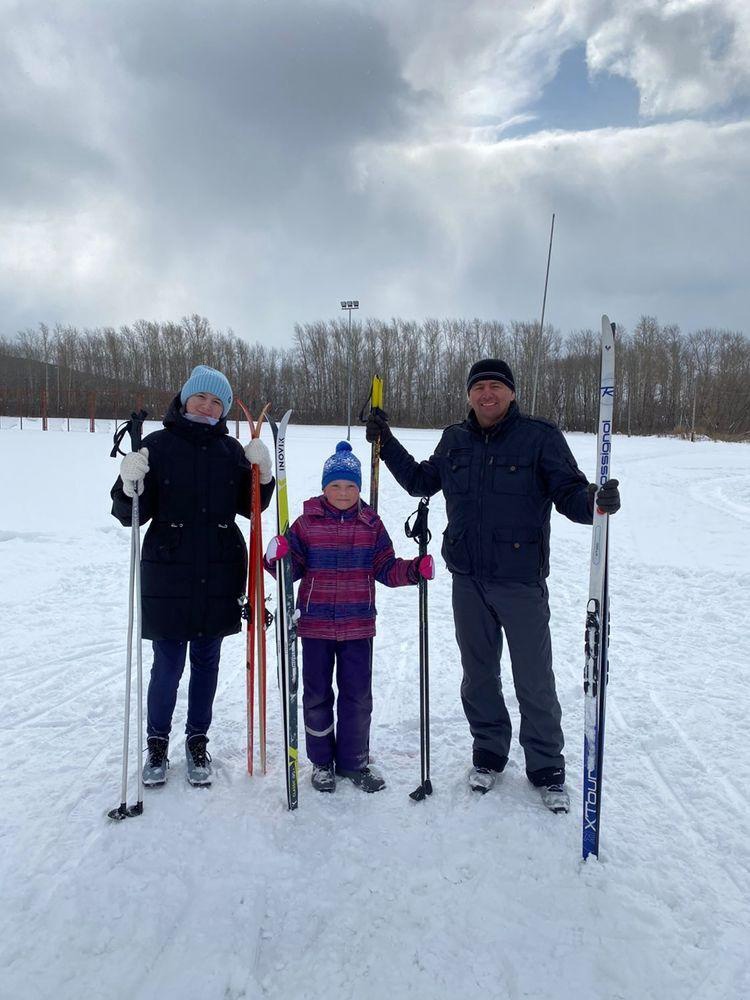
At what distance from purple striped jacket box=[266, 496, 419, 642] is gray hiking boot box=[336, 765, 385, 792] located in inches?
28.3

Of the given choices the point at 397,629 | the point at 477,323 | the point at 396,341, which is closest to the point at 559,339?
the point at 477,323

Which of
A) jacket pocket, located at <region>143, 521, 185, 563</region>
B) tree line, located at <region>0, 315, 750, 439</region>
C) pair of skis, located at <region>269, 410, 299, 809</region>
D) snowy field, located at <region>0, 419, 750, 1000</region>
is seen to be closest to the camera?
snowy field, located at <region>0, 419, 750, 1000</region>

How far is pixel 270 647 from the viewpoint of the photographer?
4.96 metres

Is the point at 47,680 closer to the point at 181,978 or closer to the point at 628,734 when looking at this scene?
the point at 181,978

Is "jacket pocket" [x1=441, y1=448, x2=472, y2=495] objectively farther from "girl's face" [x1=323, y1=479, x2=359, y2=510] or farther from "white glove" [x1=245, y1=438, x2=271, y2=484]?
"white glove" [x1=245, y1=438, x2=271, y2=484]

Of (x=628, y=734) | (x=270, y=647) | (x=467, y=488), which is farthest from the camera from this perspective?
(x=270, y=647)

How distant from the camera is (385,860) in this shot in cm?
244

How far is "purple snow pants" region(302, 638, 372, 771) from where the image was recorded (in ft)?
9.60

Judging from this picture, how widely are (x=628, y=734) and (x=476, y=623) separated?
1.35 m

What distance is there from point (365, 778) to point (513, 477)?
1701 mm

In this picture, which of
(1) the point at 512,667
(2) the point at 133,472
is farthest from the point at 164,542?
(1) the point at 512,667

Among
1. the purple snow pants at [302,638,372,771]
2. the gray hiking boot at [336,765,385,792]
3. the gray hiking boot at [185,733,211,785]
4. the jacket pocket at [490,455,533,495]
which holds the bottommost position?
the gray hiking boot at [336,765,385,792]

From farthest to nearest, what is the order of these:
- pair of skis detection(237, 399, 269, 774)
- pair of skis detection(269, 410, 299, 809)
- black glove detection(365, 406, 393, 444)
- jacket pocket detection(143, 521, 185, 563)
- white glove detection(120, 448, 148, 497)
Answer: black glove detection(365, 406, 393, 444) → pair of skis detection(237, 399, 269, 774) → jacket pocket detection(143, 521, 185, 563) → pair of skis detection(269, 410, 299, 809) → white glove detection(120, 448, 148, 497)

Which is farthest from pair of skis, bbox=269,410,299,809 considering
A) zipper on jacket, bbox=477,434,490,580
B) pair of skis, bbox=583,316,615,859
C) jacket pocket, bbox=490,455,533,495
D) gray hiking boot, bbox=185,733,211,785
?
pair of skis, bbox=583,316,615,859
